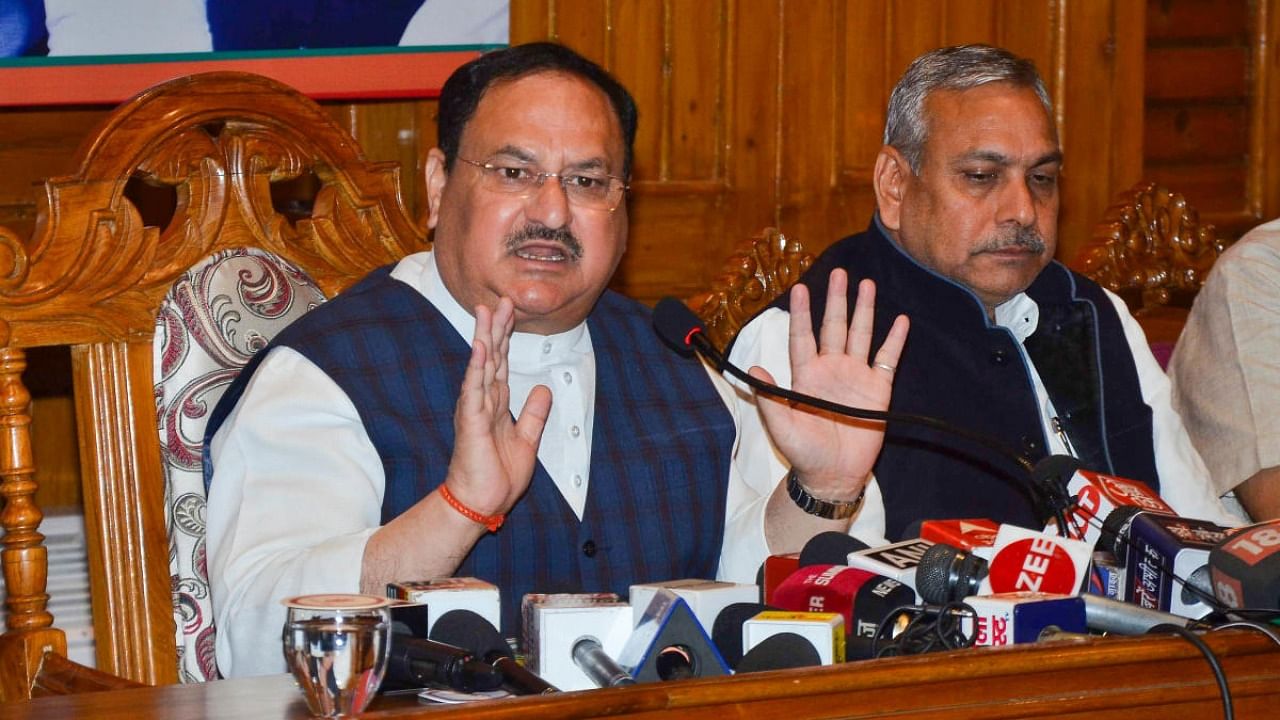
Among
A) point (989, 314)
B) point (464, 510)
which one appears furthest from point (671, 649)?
point (989, 314)

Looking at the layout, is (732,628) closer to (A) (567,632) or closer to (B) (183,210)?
(A) (567,632)

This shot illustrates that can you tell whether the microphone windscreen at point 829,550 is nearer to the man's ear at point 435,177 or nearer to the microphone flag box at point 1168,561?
the microphone flag box at point 1168,561

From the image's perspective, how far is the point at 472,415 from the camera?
1797mm

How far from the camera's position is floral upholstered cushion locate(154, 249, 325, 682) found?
6.76 feet

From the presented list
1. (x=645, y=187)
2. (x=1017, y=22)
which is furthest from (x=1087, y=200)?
(x=645, y=187)

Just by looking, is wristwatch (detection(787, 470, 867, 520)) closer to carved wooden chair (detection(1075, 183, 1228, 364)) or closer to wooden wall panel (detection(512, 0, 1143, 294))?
carved wooden chair (detection(1075, 183, 1228, 364))

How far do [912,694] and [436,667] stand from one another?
37 cm

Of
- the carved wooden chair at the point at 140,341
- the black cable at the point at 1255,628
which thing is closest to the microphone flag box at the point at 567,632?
the black cable at the point at 1255,628

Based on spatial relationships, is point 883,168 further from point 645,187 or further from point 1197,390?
point 645,187

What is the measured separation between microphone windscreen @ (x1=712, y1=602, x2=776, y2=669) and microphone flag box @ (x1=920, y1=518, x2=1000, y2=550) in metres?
0.30

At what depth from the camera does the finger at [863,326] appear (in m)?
2.02

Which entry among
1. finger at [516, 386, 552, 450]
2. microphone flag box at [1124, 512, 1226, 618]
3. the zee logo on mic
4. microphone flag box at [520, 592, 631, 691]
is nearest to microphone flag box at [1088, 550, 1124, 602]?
microphone flag box at [1124, 512, 1226, 618]

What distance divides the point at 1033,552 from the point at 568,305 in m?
0.80

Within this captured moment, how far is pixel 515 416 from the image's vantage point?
217 cm
